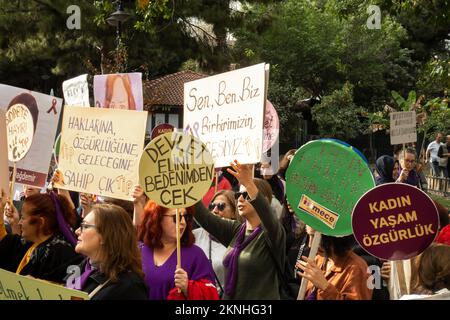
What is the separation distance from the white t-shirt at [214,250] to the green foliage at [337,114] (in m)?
23.3

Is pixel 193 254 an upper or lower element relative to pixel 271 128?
lower

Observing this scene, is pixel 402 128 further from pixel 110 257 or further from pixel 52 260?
pixel 110 257

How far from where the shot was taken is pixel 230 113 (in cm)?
490

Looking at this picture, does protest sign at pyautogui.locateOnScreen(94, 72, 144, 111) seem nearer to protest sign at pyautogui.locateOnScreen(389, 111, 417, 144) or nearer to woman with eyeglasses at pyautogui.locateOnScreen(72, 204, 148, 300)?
woman with eyeglasses at pyautogui.locateOnScreen(72, 204, 148, 300)

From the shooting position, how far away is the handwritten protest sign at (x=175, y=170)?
396 cm

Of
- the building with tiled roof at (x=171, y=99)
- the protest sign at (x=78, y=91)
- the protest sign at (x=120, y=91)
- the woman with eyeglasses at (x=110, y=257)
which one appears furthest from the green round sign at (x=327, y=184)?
the building with tiled roof at (x=171, y=99)

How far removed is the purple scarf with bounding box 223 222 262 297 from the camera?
434cm

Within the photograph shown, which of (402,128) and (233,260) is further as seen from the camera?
(402,128)

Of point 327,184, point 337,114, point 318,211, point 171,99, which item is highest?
point 171,99

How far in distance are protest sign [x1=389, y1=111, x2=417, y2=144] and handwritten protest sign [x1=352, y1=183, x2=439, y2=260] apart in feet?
17.4

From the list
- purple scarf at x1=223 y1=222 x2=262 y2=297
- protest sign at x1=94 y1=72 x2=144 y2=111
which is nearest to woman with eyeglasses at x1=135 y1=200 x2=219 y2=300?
purple scarf at x1=223 y1=222 x2=262 y2=297

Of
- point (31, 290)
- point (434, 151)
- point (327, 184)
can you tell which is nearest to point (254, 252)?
point (327, 184)

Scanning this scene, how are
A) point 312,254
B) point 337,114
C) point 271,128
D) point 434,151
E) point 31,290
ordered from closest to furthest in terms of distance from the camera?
point 31,290, point 312,254, point 271,128, point 434,151, point 337,114

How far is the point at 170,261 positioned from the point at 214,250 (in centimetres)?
110
